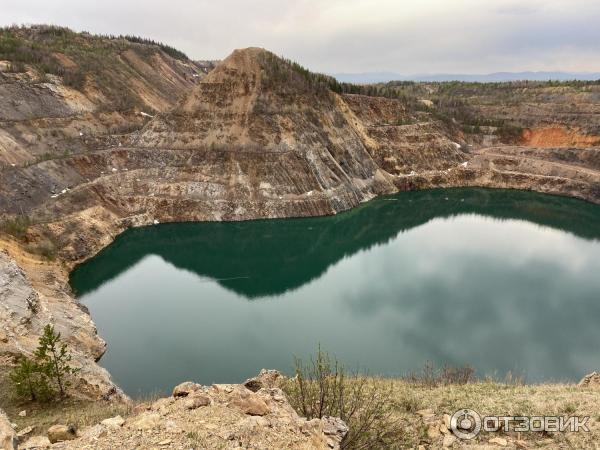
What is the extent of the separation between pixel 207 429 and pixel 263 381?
6.14 m

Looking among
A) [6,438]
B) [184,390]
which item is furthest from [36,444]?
[184,390]

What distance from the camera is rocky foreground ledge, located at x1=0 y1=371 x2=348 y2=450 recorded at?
914cm

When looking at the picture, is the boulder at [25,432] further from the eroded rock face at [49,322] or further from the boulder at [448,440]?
the boulder at [448,440]

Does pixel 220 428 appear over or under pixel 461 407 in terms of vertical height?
over

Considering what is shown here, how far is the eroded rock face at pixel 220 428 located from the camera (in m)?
9.21

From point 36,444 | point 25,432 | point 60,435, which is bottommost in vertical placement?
point 25,432

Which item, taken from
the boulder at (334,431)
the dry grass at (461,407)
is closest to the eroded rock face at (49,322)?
the dry grass at (461,407)

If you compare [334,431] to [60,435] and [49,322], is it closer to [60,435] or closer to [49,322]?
[60,435]

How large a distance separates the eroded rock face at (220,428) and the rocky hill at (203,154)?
20.7m

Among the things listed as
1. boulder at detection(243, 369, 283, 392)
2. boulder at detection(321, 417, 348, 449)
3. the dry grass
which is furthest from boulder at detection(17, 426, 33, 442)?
boulder at detection(321, 417, 348, 449)

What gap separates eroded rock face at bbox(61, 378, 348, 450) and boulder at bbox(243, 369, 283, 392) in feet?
12.4

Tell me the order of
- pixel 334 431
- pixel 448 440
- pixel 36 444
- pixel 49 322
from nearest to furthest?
pixel 36 444 < pixel 334 431 < pixel 448 440 < pixel 49 322

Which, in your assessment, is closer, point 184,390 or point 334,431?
point 334,431

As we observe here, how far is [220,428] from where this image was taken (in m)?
9.84
